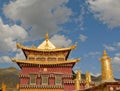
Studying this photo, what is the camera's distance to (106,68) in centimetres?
1015

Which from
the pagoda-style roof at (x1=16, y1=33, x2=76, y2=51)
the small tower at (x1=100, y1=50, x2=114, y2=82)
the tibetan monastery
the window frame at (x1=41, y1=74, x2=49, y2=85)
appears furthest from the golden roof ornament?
the small tower at (x1=100, y1=50, x2=114, y2=82)

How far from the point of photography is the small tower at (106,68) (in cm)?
988

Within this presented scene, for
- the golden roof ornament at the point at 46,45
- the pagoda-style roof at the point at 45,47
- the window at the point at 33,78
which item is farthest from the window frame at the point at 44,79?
the golden roof ornament at the point at 46,45

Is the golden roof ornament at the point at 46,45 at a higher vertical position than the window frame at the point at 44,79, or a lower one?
higher

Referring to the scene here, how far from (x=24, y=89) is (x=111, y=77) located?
Result: 20.9 meters

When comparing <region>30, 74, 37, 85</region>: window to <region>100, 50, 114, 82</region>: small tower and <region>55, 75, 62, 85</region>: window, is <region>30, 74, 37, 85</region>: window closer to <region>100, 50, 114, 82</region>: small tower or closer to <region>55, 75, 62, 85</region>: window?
<region>55, 75, 62, 85</region>: window

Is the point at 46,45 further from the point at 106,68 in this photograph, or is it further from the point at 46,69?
the point at 106,68

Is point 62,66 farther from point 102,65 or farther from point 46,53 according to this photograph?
point 102,65

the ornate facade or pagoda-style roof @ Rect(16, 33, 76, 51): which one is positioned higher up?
pagoda-style roof @ Rect(16, 33, 76, 51)

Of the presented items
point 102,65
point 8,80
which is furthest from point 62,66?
point 8,80

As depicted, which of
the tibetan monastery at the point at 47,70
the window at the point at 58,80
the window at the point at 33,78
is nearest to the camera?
the tibetan monastery at the point at 47,70

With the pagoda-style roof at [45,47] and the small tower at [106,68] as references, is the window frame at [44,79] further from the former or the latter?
the small tower at [106,68]

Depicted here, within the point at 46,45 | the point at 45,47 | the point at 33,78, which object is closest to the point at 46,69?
the point at 33,78

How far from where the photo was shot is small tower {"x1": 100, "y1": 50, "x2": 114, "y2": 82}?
32.4 feet
